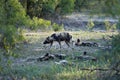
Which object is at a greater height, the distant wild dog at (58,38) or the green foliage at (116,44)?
the green foliage at (116,44)

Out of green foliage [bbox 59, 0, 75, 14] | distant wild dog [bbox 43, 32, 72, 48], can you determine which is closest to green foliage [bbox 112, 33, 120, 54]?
distant wild dog [bbox 43, 32, 72, 48]

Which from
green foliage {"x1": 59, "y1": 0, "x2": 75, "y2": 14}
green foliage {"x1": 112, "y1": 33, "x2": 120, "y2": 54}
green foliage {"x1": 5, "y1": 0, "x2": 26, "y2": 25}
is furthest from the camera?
green foliage {"x1": 59, "y1": 0, "x2": 75, "y2": 14}

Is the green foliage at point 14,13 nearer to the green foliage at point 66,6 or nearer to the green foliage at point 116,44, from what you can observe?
the green foliage at point 116,44

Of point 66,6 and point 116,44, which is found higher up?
point 116,44

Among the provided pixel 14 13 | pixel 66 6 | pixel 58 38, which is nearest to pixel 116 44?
pixel 14 13

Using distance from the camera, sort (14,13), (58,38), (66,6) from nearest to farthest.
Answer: (14,13) → (58,38) → (66,6)

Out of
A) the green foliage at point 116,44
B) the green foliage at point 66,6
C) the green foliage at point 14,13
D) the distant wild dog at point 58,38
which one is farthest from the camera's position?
the green foliage at point 66,6

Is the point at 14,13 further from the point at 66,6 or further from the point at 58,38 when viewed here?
the point at 66,6

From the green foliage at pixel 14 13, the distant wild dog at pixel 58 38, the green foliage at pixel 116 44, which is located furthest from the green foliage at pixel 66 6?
the green foliage at pixel 116 44

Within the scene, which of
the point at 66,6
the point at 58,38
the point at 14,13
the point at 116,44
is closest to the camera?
the point at 116,44

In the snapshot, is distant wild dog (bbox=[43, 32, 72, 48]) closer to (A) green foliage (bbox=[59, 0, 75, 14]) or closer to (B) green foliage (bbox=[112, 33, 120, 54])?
(B) green foliage (bbox=[112, 33, 120, 54])

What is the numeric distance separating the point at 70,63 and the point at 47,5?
16.7m

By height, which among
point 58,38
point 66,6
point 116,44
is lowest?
point 66,6

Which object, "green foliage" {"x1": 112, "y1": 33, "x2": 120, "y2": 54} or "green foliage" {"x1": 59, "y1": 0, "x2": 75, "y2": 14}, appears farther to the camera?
"green foliage" {"x1": 59, "y1": 0, "x2": 75, "y2": 14}
